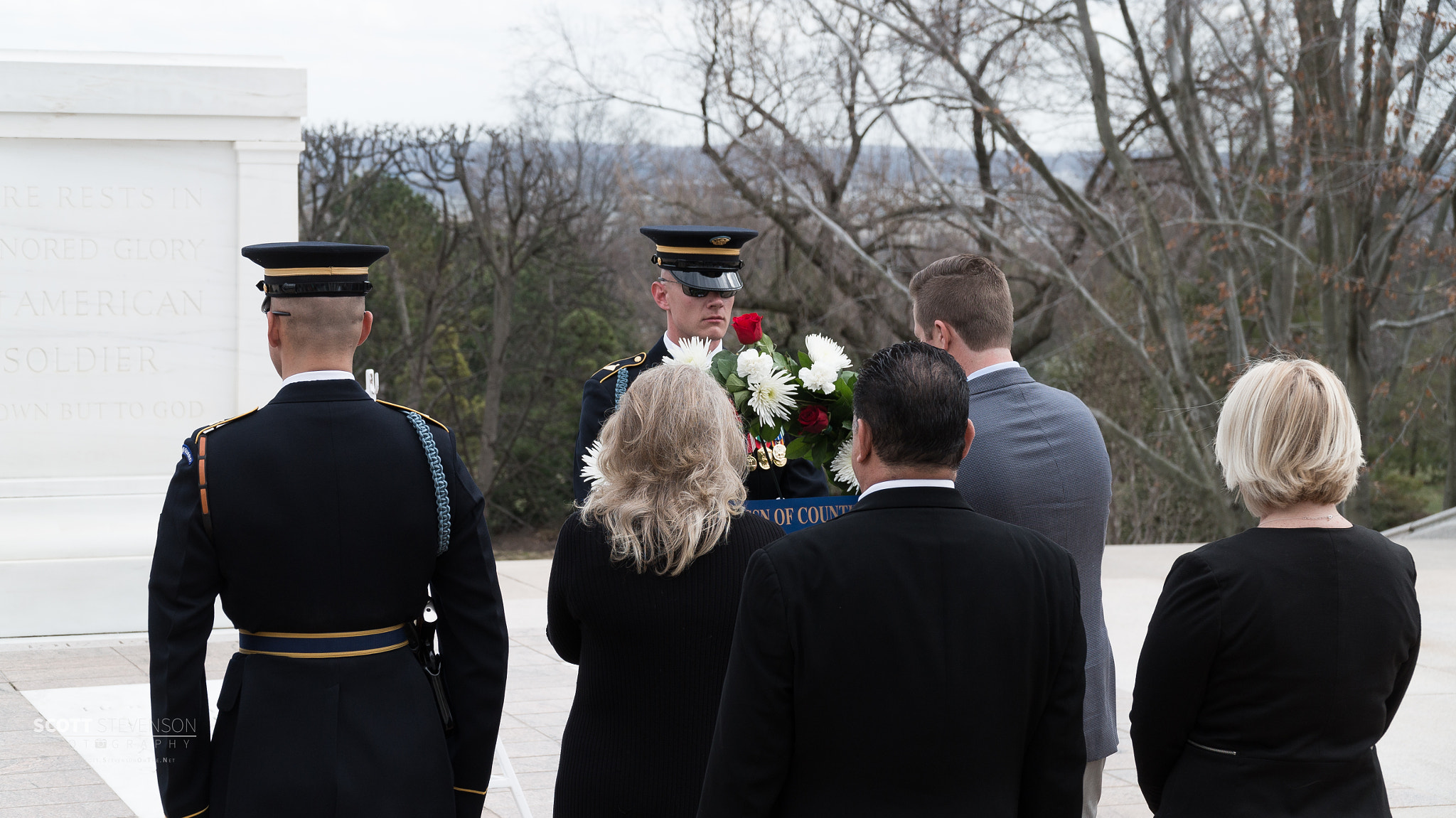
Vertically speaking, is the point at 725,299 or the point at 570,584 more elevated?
the point at 725,299

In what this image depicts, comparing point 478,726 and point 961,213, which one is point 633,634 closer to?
point 478,726

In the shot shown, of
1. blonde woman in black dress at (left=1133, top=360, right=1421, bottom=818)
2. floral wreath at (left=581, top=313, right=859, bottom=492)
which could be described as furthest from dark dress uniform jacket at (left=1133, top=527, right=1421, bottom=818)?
floral wreath at (left=581, top=313, right=859, bottom=492)

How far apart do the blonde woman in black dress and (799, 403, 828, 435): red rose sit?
977 millimetres

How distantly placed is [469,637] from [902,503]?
108cm

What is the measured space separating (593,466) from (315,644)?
674mm

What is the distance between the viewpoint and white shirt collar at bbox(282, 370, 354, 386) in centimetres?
250

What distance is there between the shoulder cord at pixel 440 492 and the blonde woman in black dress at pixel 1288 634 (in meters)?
1.38

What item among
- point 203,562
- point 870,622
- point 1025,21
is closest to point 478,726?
Answer: point 203,562

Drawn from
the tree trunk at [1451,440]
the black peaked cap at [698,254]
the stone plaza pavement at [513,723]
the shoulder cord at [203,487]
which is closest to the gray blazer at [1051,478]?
the black peaked cap at [698,254]

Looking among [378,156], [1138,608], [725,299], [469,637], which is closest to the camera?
[469,637]

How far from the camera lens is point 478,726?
102 inches

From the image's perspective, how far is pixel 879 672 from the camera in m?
1.85

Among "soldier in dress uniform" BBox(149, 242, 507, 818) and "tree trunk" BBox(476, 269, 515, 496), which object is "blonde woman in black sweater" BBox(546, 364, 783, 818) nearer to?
"soldier in dress uniform" BBox(149, 242, 507, 818)

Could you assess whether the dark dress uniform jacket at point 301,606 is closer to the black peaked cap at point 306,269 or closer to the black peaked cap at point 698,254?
the black peaked cap at point 306,269
